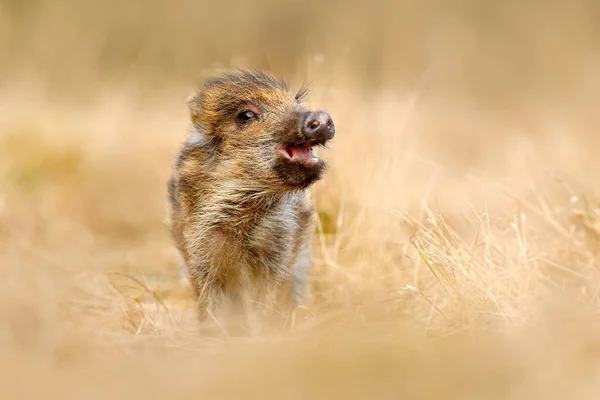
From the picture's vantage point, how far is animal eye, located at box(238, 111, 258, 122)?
5.38m

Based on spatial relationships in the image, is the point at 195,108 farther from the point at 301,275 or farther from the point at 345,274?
the point at 345,274

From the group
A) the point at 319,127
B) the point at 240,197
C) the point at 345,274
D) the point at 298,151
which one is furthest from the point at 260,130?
the point at 345,274

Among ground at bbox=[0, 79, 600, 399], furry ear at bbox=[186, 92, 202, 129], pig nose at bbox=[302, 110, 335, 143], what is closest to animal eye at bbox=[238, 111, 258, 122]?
furry ear at bbox=[186, 92, 202, 129]

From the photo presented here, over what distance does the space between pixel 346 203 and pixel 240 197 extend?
2.12 metres

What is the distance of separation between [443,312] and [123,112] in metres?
7.79

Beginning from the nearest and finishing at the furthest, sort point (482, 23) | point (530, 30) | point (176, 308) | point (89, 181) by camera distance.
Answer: point (176, 308) < point (89, 181) < point (530, 30) < point (482, 23)

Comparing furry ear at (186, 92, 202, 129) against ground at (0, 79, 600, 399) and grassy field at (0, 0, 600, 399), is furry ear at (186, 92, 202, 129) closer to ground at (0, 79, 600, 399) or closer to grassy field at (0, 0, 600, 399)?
ground at (0, 79, 600, 399)

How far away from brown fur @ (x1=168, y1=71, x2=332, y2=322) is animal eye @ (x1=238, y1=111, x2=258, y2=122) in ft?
0.07

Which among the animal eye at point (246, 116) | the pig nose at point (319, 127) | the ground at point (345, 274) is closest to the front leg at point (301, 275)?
the ground at point (345, 274)

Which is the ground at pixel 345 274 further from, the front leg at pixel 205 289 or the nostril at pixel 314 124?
the nostril at pixel 314 124

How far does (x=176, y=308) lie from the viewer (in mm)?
6289

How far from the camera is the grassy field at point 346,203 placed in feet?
11.6

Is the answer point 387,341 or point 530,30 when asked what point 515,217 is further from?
point 530,30

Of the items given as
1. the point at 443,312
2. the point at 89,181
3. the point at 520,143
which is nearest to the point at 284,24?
the point at 89,181
